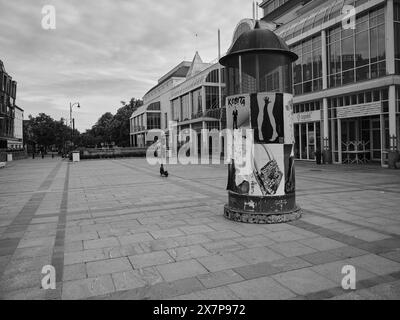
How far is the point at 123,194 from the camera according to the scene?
12180 millimetres

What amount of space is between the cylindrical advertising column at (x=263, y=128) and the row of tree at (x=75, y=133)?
177 ft

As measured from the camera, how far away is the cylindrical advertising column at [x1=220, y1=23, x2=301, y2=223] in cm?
737

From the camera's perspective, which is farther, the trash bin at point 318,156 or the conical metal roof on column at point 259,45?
the trash bin at point 318,156

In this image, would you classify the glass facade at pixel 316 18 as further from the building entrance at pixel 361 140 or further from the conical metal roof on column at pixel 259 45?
the conical metal roof on column at pixel 259 45

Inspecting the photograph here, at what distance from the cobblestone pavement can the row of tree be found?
5223 centimetres

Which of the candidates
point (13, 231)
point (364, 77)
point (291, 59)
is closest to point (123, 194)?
point (13, 231)

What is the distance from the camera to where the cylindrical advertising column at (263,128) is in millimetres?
7367

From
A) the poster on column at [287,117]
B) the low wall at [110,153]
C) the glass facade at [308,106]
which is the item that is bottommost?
the low wall at [110,153]

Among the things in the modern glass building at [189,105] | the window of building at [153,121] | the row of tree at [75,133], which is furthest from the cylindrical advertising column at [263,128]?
the window of building at [153,121]

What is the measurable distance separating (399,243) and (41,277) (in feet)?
17.5

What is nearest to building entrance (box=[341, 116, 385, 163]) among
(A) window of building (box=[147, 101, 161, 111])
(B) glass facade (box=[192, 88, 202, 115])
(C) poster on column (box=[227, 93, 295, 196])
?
(C) poster on column (box=[227, 93, 295, 196])

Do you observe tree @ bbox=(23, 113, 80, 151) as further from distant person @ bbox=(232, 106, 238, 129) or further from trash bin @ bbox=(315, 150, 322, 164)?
distant person @ bbox=(232, 106, 238, 129)

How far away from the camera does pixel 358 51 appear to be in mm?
20953

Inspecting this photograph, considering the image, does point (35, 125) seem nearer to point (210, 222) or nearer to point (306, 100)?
point (306, 100)
